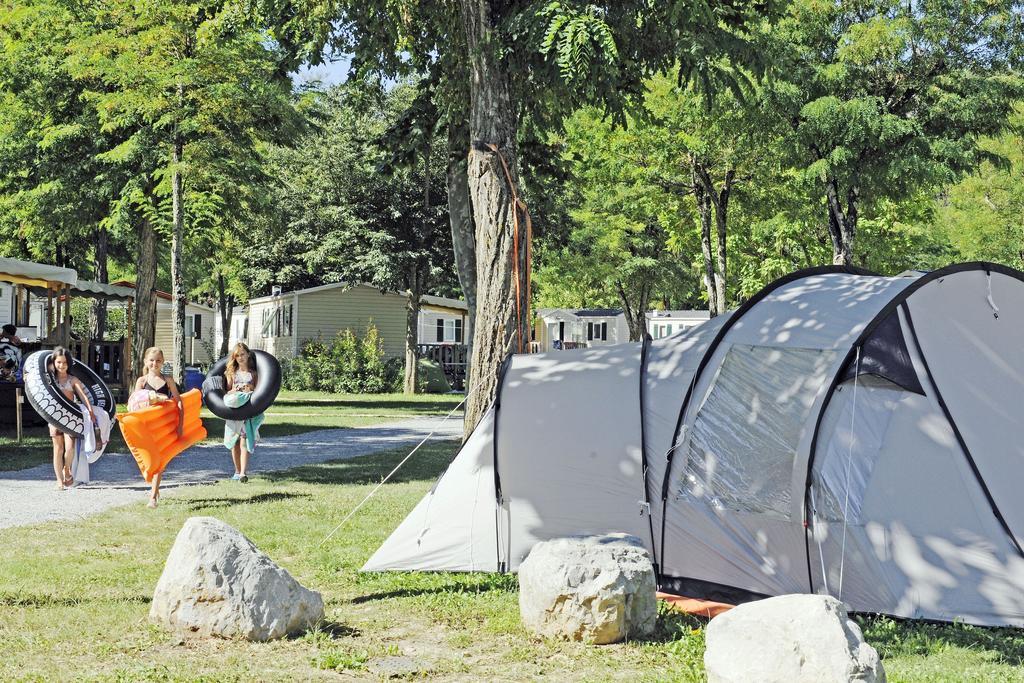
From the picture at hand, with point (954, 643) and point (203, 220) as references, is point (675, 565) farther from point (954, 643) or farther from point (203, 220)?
point (203, 220)

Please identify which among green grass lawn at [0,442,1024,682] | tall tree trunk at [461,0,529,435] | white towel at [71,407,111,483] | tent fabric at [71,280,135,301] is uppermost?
tent fabric at [71,280,135,301]

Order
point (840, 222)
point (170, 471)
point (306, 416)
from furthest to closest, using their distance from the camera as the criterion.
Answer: point (306, 416)
point (840, 222)
point (170, 471)

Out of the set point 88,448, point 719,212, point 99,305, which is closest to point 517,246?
point 88,448

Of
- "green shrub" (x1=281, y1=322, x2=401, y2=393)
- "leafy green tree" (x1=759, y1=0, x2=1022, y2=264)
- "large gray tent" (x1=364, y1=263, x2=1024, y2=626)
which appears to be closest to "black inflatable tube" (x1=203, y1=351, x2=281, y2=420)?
"large gray tent" (x1=364, y1=263, x2=1024, y2=626)

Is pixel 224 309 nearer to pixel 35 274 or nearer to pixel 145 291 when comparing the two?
pixel 145 291

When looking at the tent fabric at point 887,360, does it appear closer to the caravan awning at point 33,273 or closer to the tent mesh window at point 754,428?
the tent mesh window at point 754,428

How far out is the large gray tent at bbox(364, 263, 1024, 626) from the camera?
6539 mm

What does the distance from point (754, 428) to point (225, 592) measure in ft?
11.4

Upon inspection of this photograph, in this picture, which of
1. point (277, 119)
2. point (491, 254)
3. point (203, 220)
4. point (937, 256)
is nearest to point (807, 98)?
point (277, 119)

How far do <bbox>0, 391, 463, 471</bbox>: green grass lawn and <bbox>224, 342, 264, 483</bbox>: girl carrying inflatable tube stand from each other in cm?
310

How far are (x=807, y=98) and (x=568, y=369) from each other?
14.3 meters

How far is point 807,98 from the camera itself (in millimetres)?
20234

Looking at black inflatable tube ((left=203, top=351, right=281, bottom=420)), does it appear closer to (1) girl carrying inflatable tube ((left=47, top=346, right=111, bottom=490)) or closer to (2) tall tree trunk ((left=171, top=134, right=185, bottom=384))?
(1) girl carrying inflatable tube ((left=47, top=346, right=111, bottom=490))

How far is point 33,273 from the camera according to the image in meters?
16.4
